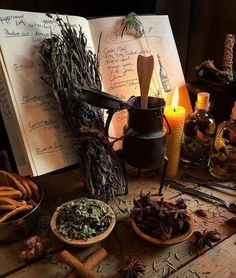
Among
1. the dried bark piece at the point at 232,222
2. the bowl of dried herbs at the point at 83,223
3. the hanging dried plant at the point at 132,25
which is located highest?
the hanging dried plant at the point at 132,25

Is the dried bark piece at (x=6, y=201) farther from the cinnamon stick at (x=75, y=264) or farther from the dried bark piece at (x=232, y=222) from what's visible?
the dried bark piece at (x=232, y=222)

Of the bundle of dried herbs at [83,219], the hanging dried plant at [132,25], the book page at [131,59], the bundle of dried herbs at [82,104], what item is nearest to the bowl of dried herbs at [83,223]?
the bundle of dried herbs at [83,219]

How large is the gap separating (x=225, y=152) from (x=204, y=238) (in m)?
0.34

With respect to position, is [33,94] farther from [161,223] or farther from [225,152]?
[225,152]

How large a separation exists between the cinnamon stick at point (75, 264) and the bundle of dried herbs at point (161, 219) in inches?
6.0

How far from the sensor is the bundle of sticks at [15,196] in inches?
27.4

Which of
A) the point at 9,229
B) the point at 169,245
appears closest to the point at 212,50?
the point at 169,245

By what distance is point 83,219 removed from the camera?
710 millimetres

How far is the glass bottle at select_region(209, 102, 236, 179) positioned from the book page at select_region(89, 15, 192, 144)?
0.48 feet

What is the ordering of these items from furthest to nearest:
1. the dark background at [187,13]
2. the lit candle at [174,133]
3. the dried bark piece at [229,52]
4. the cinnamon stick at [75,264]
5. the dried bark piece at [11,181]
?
the dark background at [187,13], the dried bark piece at [229,52], the lit candle at [174,133], the dried bark piece at [11,181], the cinnamon stick at [75,264]

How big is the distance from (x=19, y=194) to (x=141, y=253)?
0.99 ft

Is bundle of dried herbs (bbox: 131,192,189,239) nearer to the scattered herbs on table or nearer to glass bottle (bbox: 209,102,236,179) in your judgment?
the scattered herbs on table

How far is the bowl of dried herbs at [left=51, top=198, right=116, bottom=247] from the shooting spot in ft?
2.22

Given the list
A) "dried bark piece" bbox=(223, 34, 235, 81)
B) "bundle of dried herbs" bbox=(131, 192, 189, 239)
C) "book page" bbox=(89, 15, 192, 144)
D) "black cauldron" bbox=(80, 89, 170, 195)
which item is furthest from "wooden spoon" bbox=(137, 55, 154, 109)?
"dried bark piece" bbox=(223, 34, 235, 81)
